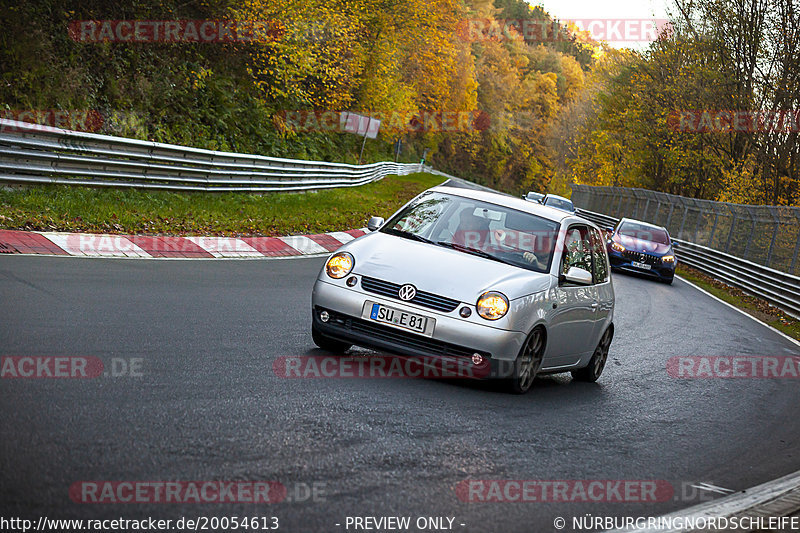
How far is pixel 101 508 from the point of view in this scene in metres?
3.77

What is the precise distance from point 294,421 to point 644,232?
21758 mm

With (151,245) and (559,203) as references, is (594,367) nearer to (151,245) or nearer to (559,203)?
(151,245)

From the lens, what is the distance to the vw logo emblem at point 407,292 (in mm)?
7121

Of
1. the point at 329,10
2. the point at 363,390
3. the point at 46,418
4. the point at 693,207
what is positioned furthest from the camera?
the point at 693,207

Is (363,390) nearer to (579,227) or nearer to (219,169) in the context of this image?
(579,227)

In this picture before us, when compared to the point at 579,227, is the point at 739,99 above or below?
above

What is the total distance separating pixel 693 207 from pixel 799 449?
30005 millimetres

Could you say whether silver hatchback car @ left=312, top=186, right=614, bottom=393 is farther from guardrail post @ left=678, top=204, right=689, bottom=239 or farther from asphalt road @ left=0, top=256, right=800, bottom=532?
guardrail post @ left=678, top=204, right=689, bottom=239

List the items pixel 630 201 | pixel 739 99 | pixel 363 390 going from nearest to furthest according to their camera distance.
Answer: pixel 363 390, pixel 739 99, pixel 630 201

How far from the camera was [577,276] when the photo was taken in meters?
7.98

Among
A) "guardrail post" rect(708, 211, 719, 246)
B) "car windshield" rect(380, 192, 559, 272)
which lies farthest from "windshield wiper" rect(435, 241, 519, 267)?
"guardrail post" rect(708, 211, 719, 246)

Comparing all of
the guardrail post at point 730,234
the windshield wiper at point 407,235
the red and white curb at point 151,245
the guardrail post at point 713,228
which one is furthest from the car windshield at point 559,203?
the windshield wiper at point 407,235

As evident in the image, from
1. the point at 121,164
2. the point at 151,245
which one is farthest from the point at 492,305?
the point at 121,164

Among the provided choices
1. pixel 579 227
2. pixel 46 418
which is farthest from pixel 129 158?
pixel 46 418
